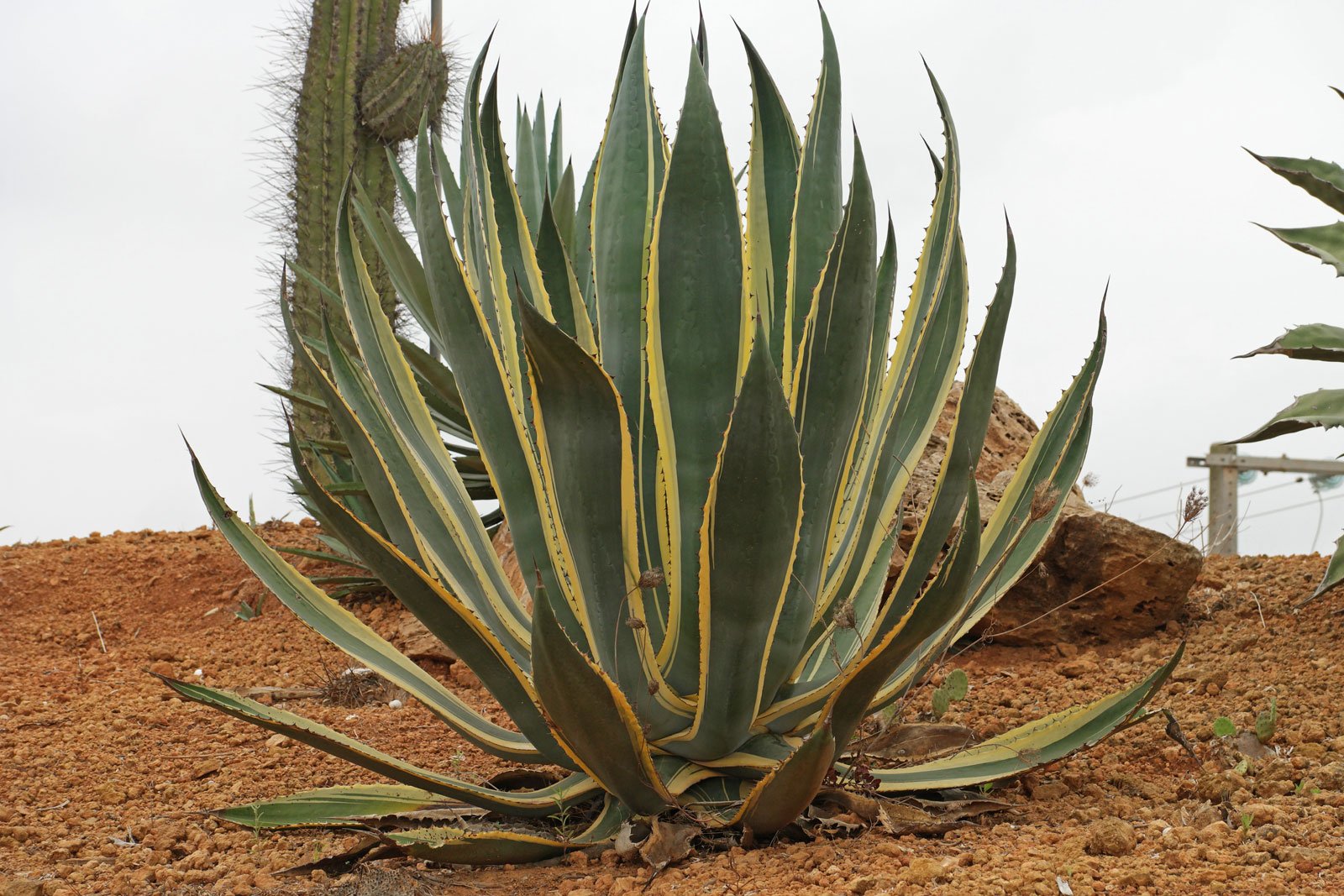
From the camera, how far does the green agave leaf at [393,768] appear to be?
6.74 feet

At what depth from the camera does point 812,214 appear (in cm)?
210

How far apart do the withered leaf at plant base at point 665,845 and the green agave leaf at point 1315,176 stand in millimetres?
2680

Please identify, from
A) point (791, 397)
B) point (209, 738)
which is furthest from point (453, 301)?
point (209, 738)

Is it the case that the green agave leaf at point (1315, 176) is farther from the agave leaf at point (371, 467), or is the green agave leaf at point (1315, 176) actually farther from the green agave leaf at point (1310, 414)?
the agave leaf at point (371, 467)

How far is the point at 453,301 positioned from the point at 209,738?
1.79m

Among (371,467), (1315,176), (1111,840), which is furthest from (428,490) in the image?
(1315,176)

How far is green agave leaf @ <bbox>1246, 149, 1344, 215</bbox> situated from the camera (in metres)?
3.47

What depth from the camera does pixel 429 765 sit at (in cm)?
288

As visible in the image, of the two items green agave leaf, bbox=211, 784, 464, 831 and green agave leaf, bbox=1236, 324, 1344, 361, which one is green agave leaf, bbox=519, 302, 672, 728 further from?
green agave leaf, bbox=1236, 324, 1344, 361

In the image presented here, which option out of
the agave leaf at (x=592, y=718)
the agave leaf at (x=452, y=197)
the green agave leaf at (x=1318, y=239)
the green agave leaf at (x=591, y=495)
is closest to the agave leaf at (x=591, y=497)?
the green agave leaf at (x=591, y=495)

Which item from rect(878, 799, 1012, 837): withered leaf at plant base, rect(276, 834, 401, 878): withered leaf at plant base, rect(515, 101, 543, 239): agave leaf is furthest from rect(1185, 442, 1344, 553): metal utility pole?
rect(276, 834, 401, 878): withered leaf at plant base

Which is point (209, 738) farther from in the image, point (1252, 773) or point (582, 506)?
point (1252, 773)

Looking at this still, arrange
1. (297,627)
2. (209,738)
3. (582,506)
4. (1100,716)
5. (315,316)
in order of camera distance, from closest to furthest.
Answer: (582,506), (1100,716), (209,738), (297,627), (315,316)

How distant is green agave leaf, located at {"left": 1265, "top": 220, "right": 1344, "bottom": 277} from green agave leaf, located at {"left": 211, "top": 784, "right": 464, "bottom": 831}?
2.84 m
